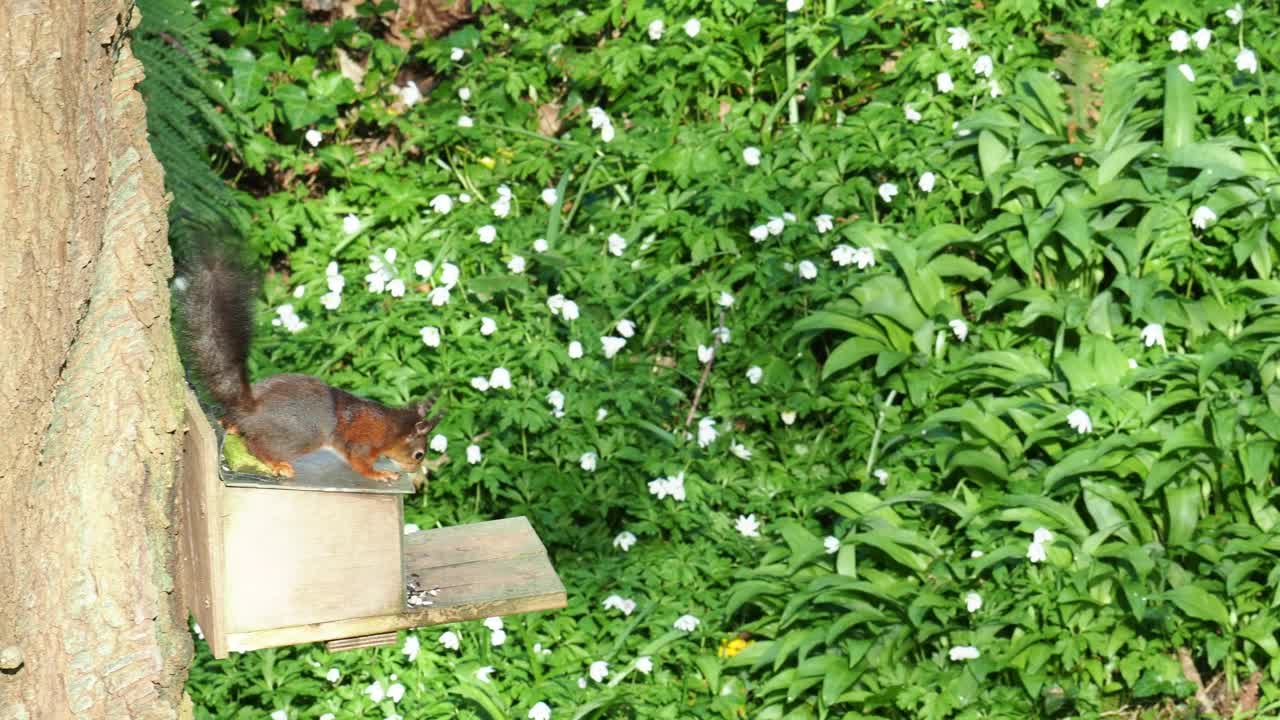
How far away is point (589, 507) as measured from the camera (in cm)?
412

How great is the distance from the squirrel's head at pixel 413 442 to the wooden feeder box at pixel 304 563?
0.33ft

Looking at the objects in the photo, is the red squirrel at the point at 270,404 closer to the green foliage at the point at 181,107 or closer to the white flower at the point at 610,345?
the green foliage at the point at 181,107

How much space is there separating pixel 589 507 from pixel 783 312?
3.06 ft

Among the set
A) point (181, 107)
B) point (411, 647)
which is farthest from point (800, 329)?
point (181, 107)

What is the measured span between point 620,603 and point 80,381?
2.13 metres

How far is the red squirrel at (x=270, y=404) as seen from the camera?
212cm

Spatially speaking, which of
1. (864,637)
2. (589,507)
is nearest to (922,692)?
(864,637)

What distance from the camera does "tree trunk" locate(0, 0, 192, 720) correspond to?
1.83m

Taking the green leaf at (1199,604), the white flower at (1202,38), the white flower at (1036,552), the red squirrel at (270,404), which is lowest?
the green leaf at (1199,604)

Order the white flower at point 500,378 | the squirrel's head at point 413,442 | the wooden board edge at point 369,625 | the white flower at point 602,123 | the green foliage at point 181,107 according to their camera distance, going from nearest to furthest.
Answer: the wooden board edge at point 369,625 → the squirrel's head at point 413,442 → the green foliage at point 181,107 → the white flower at point 500,378 → the white flower at point 602,123

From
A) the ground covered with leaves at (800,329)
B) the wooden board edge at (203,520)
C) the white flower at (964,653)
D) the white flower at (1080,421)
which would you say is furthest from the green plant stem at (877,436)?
the wooden board edge at (203,520)

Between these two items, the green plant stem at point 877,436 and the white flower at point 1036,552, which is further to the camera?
the green plant stem at point 877,436

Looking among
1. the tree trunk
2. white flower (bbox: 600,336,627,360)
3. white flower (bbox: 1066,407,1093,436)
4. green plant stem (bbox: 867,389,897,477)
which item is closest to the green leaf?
white flower (bbox: 1066,407,1093,436)

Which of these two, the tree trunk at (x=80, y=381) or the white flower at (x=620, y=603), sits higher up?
the tree trunk at (x=80, y=381)
